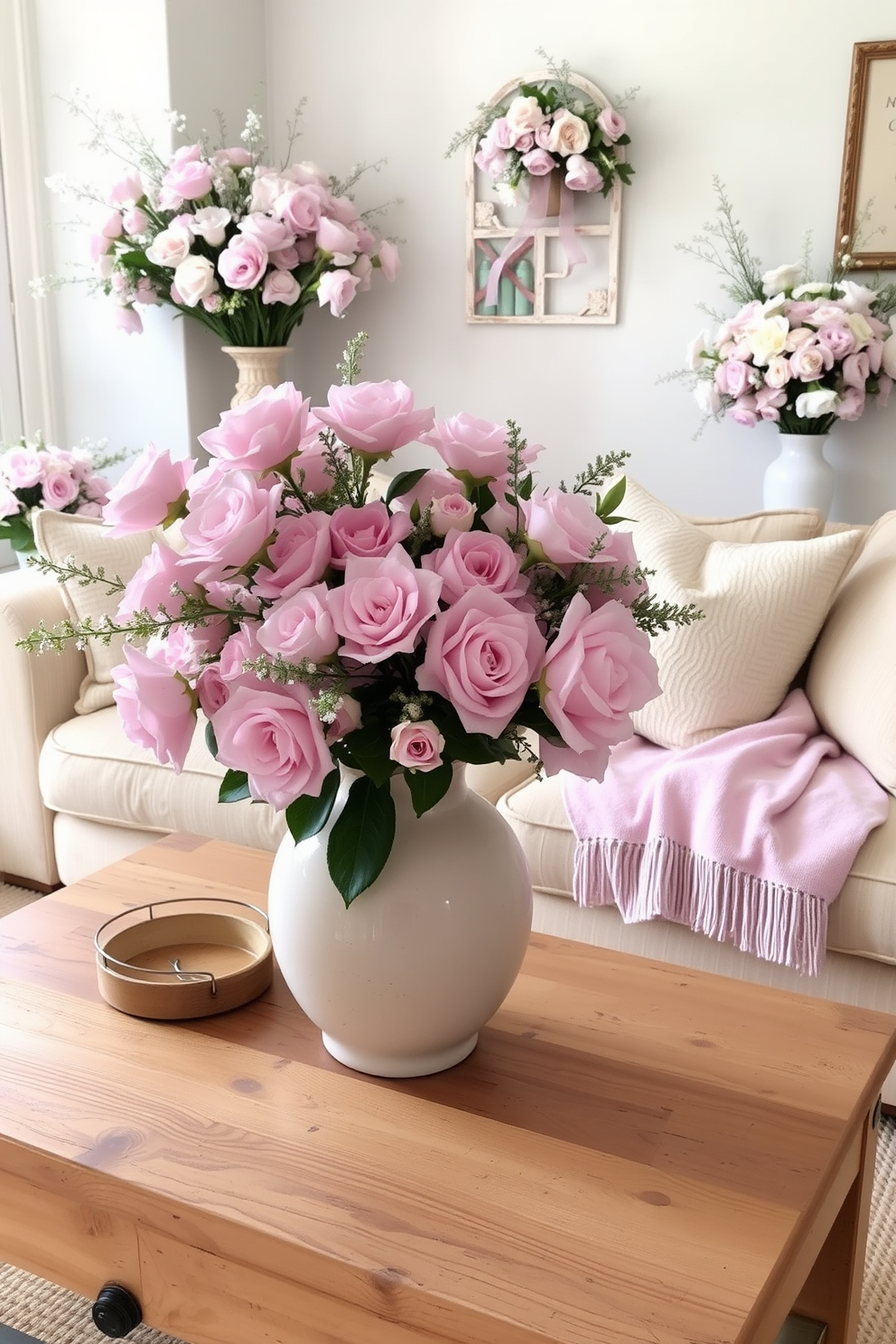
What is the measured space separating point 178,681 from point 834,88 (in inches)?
97.8

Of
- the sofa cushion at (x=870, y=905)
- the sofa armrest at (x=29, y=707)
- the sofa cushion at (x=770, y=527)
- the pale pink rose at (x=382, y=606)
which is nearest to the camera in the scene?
the pale pink rose at (x=382, y=606)

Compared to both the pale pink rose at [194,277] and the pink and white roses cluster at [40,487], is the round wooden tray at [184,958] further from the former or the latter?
the pale pink rose at [194,277]

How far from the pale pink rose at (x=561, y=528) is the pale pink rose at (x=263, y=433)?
201 millimetres

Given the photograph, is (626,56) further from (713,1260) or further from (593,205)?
(713,1260)

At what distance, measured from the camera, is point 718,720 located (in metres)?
2.06

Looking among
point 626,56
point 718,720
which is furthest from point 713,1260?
point 626,56

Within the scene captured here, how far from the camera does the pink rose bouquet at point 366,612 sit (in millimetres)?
952

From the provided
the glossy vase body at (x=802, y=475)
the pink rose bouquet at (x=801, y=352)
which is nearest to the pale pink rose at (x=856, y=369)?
the pink rose bouquet at (x=801, y=352)

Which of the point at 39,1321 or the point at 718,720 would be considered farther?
the point at 718,720

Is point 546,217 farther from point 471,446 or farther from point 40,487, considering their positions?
point 471,446

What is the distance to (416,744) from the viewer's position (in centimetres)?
98

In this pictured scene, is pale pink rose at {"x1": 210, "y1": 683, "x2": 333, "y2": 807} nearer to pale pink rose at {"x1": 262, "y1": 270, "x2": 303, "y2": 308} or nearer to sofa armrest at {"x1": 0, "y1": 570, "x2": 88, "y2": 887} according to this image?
sofa armrest at {"x1": 0, "y1": 570, "x2": 88, "y2": 887}

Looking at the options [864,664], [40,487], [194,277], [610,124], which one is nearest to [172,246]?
[194,277]

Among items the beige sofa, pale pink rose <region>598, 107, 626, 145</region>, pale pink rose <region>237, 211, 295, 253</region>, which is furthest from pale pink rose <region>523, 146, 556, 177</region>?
the beige sofa
